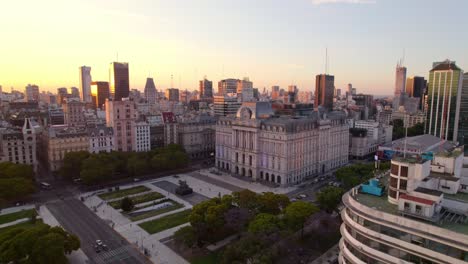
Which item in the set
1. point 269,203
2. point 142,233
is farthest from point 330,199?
point 142,233

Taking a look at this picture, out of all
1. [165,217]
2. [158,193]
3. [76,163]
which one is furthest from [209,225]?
[76,163]

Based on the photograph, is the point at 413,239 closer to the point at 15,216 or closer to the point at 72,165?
the point at 15,216

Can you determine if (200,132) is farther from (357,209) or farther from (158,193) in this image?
(357,209)

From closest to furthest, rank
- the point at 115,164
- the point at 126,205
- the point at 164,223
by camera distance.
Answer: the point at 164,223, the point at 126,205, the point at 115,164

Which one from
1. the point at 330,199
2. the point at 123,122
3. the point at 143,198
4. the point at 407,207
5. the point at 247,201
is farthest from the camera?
the point at 123,122

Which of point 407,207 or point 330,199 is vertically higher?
point 407,207

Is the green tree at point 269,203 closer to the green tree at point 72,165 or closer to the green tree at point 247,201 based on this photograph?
the green tree at point 247,201
